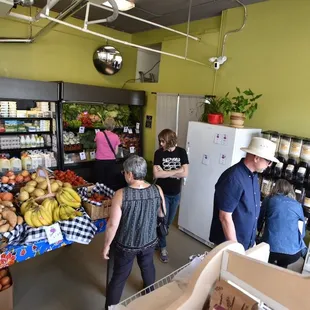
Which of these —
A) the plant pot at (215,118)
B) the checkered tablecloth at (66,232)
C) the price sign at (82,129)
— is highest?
the plant pot at (215,118)

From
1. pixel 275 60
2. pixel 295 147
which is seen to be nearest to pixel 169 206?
pixel 295 147

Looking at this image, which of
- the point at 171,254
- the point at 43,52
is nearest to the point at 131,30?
the point at 43,52

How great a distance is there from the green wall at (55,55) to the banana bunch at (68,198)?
3.28m

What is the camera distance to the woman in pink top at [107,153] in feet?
14.4

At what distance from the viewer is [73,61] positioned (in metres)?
5.21

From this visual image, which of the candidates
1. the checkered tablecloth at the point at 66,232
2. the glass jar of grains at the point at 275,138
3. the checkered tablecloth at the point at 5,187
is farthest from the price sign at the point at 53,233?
the glass jar of grains at the point at 275,138

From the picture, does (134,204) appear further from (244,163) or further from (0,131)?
(0,131)

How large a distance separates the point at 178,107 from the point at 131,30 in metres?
2.28

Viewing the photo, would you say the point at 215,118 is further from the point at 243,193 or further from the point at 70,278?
the point at 70,278

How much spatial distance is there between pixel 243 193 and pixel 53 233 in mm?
1505

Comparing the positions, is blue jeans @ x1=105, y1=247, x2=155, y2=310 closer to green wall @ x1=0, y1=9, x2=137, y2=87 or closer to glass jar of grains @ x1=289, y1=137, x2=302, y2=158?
A: glass jar of grains @ x1=289, y1=137, x2=302, y2=158

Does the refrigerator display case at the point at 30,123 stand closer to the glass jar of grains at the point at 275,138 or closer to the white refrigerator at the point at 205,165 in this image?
the white refrigerator at the point at 205,165

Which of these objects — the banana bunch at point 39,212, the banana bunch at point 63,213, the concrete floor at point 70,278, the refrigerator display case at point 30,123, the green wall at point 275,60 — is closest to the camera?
the banana bunch at point 39,212

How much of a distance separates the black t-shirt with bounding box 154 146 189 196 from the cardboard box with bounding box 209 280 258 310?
7.12ft
